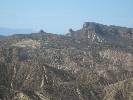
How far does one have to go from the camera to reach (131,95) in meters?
80.2

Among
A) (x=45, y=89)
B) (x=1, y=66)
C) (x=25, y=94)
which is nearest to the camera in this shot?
(x=25, y=94)

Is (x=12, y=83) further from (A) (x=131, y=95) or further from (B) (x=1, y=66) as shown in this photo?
(A) (x=131, y=95)

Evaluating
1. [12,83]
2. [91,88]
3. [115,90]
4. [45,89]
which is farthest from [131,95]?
[12,83]

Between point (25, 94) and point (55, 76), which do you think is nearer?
point (25, 94)

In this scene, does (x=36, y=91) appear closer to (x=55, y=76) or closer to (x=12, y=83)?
(x=12, y=83)

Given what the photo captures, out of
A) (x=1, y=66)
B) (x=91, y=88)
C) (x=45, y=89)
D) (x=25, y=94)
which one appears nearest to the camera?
(x=25, y=94)

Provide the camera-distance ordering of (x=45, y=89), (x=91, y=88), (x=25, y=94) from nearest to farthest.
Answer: (x=25, y=94), (x=45, y=89), (x=91, y=88)

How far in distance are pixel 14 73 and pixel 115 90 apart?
2245 cm

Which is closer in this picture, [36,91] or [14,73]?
[36,91]

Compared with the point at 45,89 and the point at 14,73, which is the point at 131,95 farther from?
the point at 14,73

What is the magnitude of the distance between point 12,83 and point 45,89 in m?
8.05

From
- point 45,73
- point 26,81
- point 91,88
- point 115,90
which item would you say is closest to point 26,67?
point 45,73

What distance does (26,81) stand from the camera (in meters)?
86.8

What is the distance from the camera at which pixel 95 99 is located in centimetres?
8106
